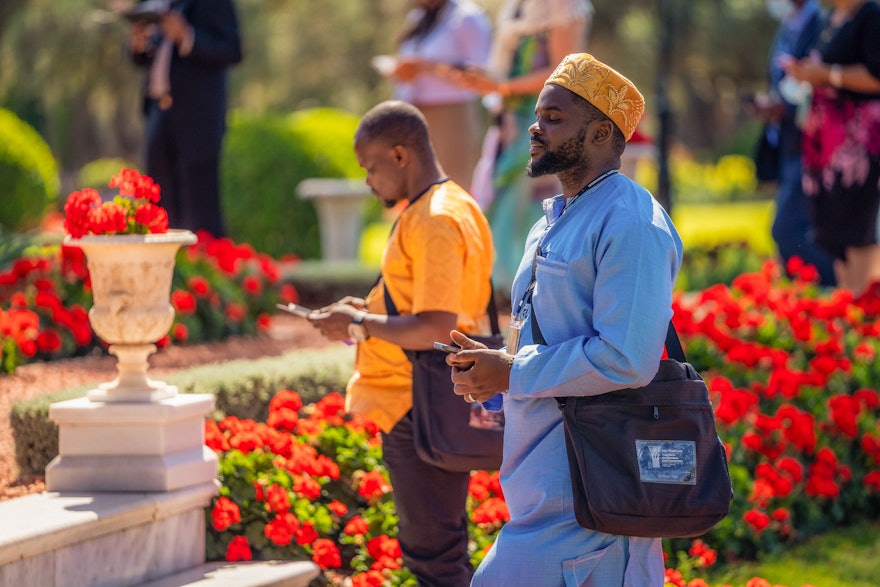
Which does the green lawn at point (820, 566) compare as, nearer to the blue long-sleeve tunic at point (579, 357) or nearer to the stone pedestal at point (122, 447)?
the stone pedestal at point (122, 447)

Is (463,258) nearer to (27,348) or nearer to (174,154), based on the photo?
(27,348)

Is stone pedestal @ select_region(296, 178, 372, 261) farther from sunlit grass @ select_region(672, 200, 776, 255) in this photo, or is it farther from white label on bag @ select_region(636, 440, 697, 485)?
white label on bag @ select_region(636, 440, 697, 485)

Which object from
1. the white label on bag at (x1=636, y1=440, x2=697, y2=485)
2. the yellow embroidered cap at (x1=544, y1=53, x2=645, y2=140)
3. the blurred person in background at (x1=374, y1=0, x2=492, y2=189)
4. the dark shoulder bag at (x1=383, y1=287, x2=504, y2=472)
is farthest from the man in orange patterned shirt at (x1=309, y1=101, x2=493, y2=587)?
the blurred person in background at (x1=374, y1=0, x2=492, y2=189)

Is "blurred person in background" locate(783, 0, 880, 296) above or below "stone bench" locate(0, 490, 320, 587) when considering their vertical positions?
above

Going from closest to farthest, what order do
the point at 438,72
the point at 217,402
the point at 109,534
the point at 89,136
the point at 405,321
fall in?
the point at 405,321 → the point at 109,534 → the point at 217,402 → the point at 438,72 → the point at 89,136

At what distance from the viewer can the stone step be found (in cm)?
A: 454

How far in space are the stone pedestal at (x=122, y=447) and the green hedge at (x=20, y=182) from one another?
38.5 feet

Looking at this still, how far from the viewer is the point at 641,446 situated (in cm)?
297

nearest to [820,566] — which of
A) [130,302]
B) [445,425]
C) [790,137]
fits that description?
[445,425]

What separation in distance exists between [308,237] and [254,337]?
5.50 m

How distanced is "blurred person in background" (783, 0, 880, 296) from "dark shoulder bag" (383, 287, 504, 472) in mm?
4338

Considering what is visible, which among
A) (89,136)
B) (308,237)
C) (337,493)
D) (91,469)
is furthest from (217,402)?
(89,136)

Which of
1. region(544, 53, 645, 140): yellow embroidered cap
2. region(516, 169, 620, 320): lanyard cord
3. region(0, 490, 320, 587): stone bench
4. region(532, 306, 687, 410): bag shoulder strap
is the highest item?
region(544, 53, 645, 140): yellow embroidered cap

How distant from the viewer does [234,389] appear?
19.2ft
